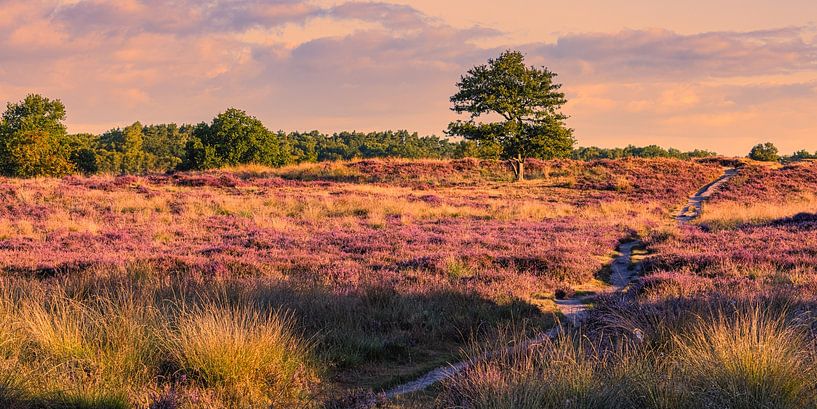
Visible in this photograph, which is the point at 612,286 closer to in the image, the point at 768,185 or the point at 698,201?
the point at 698,201

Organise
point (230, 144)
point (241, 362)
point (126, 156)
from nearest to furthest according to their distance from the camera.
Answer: point (241, 362)
point (230, 144)
point (126, 156)

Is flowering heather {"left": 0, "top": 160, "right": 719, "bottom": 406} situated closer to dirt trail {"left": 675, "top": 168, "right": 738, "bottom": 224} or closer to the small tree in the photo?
dirt trail {"left": 675, "top": 168, "right": 738, "bottom": 224}

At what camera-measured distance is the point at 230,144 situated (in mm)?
66250

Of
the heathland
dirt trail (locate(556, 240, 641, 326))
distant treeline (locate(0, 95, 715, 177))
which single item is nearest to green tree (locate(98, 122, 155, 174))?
distant treeline (locate(0, 95, 715, 177))

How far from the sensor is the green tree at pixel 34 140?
6556cm

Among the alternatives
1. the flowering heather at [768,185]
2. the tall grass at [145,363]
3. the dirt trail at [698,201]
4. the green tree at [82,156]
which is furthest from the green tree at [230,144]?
the tall grass at [145,363]

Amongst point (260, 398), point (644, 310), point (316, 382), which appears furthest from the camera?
point (644, 310)

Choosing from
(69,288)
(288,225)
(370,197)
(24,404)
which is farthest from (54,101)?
(24,404)

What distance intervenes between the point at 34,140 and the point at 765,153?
94796mm

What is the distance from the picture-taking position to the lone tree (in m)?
50.0

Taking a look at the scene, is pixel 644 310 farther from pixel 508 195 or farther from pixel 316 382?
pixel 508 195

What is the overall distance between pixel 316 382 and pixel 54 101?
8436cm

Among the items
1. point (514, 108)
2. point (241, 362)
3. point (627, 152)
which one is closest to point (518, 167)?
point (514, 108)

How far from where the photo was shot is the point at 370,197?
32562mm
